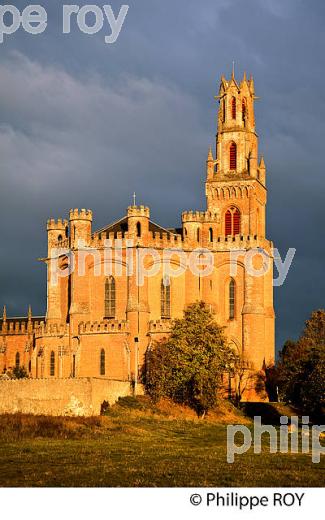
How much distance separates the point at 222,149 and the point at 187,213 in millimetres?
10309

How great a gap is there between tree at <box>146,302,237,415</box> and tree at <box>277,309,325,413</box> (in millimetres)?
4504

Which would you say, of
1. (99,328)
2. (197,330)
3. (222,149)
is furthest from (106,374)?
(222,149)

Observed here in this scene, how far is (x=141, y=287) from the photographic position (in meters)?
76.6

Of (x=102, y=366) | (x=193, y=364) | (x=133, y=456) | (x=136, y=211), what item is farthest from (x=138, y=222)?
(x=133, y=456)

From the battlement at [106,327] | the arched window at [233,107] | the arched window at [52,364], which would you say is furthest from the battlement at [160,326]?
the arched window at [233,107]

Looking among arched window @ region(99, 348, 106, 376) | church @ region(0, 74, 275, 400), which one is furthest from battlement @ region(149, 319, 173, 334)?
arched window @ region(99, 348, 106, 376)

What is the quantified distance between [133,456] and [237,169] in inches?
1945

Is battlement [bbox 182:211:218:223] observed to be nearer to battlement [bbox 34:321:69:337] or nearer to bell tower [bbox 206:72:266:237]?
bell tower [bbox 206:72:266:237]

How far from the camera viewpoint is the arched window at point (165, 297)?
7850 centimetres

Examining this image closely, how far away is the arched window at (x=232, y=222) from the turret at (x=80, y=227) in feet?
43.0

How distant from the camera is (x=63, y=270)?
81062 millimetres

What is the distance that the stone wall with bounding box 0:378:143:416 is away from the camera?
59219 millimetres

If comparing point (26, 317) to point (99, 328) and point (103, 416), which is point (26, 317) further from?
point (103, 416)

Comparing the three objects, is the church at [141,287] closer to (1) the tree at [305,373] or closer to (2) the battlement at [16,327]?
(2) the battlement at [16,327]
